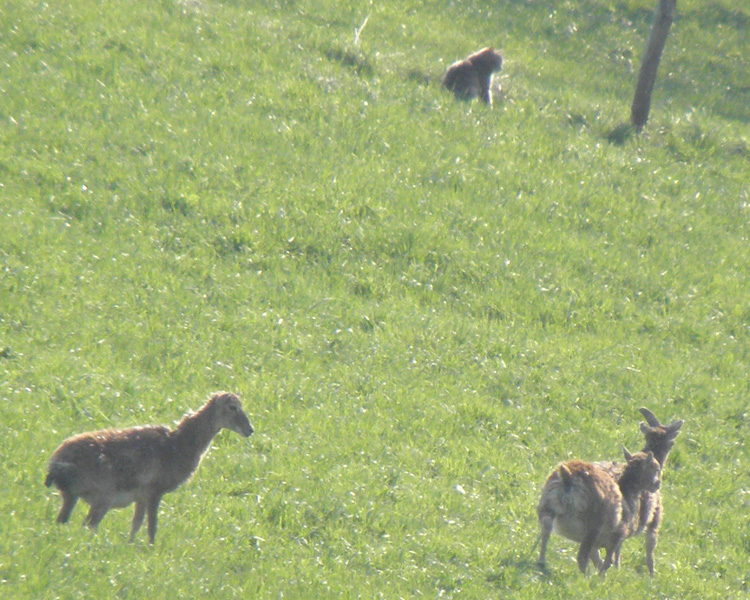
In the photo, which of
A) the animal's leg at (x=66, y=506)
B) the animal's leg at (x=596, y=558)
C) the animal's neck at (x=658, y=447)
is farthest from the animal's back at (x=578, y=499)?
the animal's leg at (x=66, y=506)

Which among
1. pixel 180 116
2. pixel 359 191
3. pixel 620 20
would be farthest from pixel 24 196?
pixel 620 20

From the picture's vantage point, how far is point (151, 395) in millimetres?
10703

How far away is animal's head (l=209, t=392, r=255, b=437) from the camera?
8953 mm

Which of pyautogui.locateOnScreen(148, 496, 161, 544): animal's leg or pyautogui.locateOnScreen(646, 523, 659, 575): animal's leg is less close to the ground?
pyautogui.locateOnScreen(148, 496, 161, 544): animal's leg

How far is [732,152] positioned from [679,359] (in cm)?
968

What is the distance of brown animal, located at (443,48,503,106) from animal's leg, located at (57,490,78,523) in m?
15.7

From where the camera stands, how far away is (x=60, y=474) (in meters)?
7.65

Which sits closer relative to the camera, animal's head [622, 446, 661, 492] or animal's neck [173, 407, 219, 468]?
animal's neck [173, 407, 219, 468]

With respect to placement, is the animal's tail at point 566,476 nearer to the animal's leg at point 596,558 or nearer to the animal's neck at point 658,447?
the animal's leg at point 596,558

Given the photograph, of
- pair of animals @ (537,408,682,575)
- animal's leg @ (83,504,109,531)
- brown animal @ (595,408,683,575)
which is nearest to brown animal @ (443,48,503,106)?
brown animal @ (595,408,683,575)

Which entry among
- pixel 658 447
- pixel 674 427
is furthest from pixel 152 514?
pixel 674 427

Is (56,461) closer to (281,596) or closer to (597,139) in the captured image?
(281,596)

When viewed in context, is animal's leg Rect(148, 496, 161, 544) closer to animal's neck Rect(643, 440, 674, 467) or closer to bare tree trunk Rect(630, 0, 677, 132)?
animal's neck Rect(643, 440, 674, 467)

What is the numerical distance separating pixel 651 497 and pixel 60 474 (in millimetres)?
5744
